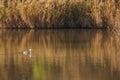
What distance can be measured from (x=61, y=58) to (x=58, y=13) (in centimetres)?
1692

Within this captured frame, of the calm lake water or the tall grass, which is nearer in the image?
the calm lake water

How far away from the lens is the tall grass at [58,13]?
34.9 meters

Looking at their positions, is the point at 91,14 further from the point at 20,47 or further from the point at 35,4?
the point at 20,47

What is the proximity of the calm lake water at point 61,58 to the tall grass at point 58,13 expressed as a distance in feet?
22.8

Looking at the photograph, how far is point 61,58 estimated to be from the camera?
19.2 metres

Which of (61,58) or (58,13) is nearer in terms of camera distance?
(61,58)

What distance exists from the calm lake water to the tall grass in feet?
22.8

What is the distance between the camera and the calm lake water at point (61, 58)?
52.3 ft

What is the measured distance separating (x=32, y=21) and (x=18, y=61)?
55.2 ft

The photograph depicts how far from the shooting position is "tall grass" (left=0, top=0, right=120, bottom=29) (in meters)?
34.9

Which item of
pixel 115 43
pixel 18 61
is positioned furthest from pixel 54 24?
pixel 18 61

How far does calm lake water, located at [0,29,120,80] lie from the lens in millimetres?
15938

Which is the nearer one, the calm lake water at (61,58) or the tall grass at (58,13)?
the calm lake water at (61,58)

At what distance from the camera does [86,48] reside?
875 inches
